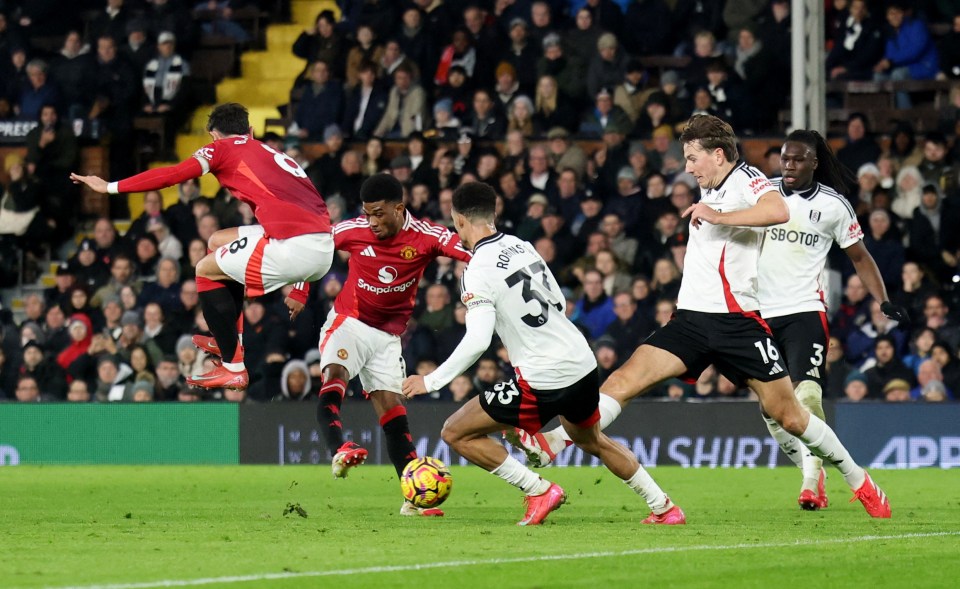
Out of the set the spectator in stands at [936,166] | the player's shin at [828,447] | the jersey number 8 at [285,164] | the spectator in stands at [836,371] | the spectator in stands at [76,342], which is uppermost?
the jersey number 8 at [285,164]

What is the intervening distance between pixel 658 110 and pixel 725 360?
9.59 m

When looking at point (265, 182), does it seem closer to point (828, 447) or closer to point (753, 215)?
point (753, 215)

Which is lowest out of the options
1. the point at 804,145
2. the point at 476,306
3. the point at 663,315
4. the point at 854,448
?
the point at 854,448

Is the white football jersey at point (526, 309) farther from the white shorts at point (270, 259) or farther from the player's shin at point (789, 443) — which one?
the player's shin at point (789, 443)

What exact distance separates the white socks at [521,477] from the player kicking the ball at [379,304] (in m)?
1.63

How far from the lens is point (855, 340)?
53.4 ft

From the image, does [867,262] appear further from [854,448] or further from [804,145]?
[854,448]

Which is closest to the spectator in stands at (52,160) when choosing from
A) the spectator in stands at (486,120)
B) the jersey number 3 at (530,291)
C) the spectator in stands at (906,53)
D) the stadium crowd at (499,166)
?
the stadium crowd at (499,166)

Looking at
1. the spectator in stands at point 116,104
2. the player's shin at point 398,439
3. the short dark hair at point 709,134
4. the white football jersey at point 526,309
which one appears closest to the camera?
the white football jersey at point 526,309

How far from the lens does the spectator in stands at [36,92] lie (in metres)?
21.6

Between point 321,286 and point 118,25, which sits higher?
point 118,25

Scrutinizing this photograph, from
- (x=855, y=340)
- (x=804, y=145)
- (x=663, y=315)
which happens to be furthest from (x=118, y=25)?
(x=804, y=145)

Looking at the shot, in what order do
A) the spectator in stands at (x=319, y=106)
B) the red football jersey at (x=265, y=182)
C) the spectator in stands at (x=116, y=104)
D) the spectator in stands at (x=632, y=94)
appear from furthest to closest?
the spectator in stands at (x=116, y=104), the spectator in stands at (x=319, y=106), the spectator in stands at (x=632, y=94), the red football jersey at (x=265, y=182)

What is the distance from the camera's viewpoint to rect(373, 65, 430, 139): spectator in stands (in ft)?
65.3
